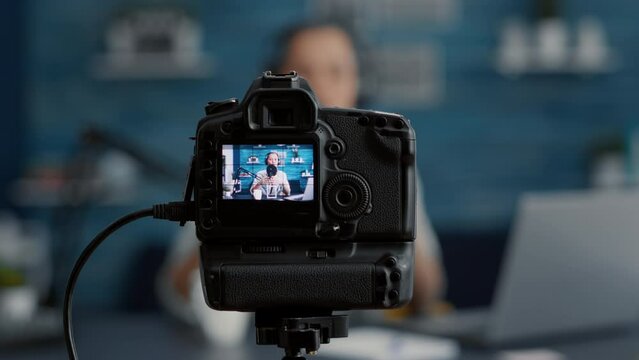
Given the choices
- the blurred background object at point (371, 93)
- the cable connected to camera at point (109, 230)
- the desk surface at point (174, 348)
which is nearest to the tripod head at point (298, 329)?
the cable connected to camera at point (109, 230)

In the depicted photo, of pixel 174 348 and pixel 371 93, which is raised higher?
pixel 371 93

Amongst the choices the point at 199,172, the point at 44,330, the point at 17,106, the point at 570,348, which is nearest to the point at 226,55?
the point at 17,106

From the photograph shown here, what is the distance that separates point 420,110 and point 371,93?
22 centimetres

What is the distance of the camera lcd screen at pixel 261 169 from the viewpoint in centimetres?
82

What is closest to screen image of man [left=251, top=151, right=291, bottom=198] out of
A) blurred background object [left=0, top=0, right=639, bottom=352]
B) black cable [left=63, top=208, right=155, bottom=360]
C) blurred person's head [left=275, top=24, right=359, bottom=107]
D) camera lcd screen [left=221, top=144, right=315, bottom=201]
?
camera lcd screen [left=221, top=144, right=315, bottom=201]

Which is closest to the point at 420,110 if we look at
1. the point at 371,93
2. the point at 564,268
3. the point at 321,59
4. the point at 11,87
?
the point at 371,93

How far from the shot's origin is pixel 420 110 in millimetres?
3674

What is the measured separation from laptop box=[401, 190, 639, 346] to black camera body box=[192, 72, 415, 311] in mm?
874

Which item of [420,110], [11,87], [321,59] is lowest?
[420,110]

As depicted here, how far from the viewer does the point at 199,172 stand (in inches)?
32.5

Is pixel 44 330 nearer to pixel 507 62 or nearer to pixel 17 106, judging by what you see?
pixel 17 106

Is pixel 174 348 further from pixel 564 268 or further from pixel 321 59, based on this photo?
pixel 321 59

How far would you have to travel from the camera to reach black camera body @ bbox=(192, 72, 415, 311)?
817mm

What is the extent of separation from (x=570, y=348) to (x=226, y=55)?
2190mm
